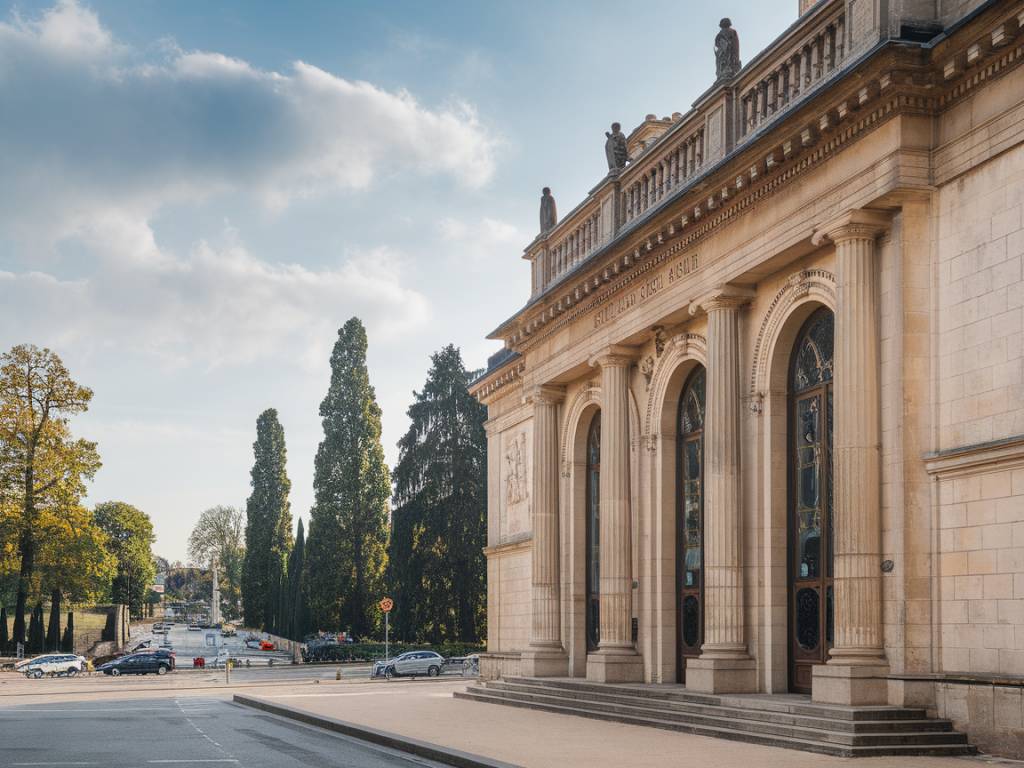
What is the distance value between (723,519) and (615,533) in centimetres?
583

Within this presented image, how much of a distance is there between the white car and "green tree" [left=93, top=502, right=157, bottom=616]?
9359cm

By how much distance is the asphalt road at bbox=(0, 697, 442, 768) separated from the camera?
17.2 metres

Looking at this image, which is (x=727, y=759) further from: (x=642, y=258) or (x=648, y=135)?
(x=648, y=135)

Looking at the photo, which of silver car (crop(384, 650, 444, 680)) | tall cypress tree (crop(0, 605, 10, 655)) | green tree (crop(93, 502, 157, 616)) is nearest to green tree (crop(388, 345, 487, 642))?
silver car (crop(384, 650, 444, 680))

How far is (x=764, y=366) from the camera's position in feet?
73.5

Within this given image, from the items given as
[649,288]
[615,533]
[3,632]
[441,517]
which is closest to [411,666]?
[441,517]

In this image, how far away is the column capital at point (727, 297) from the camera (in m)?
22.9

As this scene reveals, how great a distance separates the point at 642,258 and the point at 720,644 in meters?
8.72

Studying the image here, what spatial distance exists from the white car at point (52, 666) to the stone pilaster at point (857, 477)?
174 ft

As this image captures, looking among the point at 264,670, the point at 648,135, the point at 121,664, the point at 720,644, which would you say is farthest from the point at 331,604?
the point at 720,644

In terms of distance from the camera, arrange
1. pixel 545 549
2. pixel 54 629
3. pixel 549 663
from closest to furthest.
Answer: pixel 549 663 < pixel 545 549 < pixel 54 629

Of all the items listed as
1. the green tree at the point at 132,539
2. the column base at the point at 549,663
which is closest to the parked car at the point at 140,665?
the column base at the point at 549,663

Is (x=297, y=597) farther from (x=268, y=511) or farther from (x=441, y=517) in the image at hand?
(x=268, y=511)

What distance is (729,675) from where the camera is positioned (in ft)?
71.5
